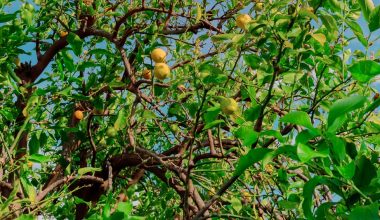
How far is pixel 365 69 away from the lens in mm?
1060

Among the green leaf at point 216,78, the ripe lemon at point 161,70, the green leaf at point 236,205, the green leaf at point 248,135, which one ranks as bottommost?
the green leaf at point 236,205

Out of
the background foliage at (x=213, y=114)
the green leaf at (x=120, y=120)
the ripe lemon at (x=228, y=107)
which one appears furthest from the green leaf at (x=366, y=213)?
the green leaf at (x=120, y=120)

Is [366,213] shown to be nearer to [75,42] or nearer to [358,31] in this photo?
[358,31]

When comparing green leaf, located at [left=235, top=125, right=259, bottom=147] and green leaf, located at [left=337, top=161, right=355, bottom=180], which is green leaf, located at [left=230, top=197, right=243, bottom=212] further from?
green leaf, located at [left=337, top=161, right=355, bottom=180]

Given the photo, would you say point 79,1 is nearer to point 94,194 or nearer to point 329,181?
point 94,194

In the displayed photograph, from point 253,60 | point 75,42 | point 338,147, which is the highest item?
point 75,42

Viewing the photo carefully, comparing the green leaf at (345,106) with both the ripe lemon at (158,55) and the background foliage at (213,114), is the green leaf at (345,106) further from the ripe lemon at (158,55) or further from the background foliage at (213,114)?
the ripe lemon at (158,55)

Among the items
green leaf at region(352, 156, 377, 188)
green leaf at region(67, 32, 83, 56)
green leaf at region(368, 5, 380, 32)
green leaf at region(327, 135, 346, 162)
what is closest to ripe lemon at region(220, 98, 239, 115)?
green leaf at region(368, 5, 380, 32)

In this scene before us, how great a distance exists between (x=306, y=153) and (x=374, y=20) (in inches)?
19.6

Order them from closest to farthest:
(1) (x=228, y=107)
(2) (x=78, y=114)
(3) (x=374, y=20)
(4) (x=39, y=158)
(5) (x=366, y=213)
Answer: (5) (x=366, y=213) < (3) (x=374, y=20) < (1) (x=228, y=107) < (4) (x=39, y=158) < (2) (x=78, y=114)

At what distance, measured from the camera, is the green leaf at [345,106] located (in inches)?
30.9

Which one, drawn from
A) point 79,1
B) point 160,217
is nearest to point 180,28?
point 79,1

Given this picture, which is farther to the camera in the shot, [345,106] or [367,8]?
[367,8]

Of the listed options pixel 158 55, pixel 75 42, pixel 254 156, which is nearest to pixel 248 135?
pixel 254 156
